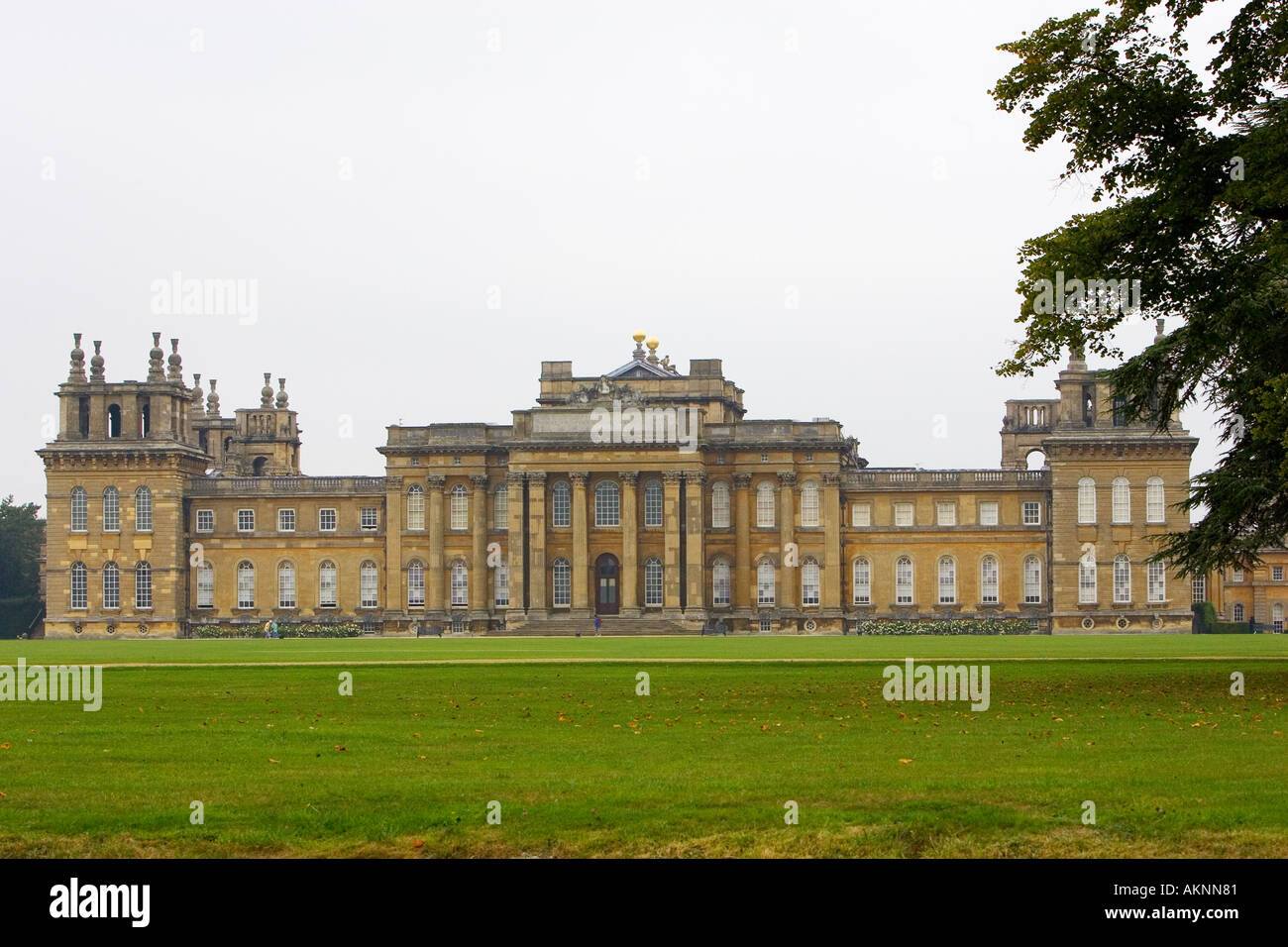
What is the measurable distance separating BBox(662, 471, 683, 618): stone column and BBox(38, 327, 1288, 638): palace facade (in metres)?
0.15

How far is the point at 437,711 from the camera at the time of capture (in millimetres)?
30172

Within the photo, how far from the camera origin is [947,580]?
327 feet

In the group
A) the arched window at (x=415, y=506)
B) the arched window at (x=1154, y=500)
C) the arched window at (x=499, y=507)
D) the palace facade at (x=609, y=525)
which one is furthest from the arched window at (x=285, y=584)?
the arched window at (x=1154, y=500)

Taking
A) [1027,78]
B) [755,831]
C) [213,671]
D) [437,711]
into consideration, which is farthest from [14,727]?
[1027,78]

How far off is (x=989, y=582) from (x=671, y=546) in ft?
56.0

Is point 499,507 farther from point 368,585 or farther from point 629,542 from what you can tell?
point 368,585

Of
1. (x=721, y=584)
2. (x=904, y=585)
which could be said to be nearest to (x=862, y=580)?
(x=904, y=585)

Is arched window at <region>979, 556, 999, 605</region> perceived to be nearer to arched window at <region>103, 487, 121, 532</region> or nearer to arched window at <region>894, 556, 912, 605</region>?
arched window at <region>894, 556, 912, 605</region>

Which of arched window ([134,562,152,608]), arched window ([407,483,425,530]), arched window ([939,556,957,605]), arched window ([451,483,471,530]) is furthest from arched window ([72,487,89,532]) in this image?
arched window ([939,556,957,605])

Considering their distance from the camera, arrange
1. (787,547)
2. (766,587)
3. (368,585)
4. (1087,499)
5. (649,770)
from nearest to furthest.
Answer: (649,770)
(1087,499)
(787,547)
(766,587)
(368,585)

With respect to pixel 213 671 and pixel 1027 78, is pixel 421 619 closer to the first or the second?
pixel 213 671

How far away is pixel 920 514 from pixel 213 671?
200 feet

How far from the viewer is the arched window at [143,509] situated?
102500 millimetres

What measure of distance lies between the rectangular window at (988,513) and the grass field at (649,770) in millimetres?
62432
